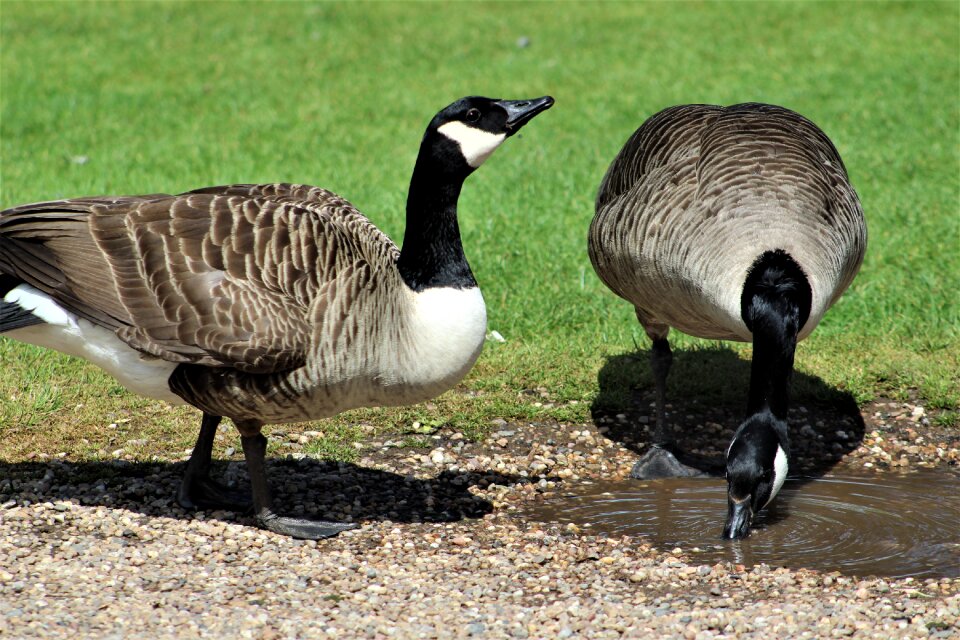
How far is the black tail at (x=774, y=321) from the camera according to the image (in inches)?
196

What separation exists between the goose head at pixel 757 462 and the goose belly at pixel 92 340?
2.55m

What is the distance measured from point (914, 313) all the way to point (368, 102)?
7.56m

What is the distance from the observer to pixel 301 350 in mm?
4953

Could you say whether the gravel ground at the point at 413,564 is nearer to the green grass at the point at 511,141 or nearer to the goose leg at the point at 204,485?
the goose leg at the point at 204,485

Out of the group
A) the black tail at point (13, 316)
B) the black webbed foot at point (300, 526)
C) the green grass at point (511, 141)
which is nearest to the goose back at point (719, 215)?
the green grass at point (511, 141)

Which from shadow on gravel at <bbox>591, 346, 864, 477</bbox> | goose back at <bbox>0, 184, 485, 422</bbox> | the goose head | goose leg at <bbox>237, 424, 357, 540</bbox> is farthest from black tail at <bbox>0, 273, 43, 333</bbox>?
shadow on gravel at <bbox>591, 346, 864, 477</bbox>

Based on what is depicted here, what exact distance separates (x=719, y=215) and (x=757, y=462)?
1306 millimetres

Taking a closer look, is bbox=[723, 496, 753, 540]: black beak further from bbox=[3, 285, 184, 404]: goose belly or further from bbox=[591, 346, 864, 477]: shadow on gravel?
bbox=[3, 285, 184, 404]: goose belly

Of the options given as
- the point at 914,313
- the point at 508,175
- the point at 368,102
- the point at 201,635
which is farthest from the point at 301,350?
the point at 368,102

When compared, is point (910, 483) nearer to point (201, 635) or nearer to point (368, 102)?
point (201, 635)

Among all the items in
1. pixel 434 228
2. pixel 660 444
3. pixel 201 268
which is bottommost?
pixel 660 444

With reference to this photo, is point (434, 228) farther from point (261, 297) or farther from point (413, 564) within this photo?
point (413, 564)

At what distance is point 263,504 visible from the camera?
5.35 metres

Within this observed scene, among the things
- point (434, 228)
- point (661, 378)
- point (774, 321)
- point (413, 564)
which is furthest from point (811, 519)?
point (434, 228)
